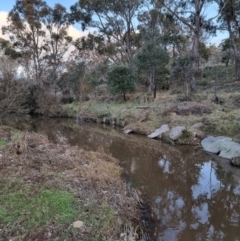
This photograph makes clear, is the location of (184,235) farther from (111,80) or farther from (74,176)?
(111,80)

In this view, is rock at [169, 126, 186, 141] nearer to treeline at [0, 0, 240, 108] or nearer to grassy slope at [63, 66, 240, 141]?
grassy slope at [63, 66, 240, 141]

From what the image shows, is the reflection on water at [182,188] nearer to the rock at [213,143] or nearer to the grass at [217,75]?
the rock at [213,143]

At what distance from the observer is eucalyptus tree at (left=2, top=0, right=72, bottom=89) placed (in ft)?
81.7

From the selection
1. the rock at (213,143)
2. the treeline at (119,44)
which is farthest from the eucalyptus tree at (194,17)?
the rock at (213,143)

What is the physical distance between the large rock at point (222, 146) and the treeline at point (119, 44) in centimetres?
814

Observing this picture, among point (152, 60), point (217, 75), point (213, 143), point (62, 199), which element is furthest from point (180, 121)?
point (217, 75)

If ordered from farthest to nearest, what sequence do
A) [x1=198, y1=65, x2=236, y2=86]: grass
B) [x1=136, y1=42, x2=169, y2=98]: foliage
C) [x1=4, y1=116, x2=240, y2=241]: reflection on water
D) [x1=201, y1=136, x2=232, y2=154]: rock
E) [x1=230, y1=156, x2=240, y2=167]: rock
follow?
[x1=198, y1=65, x2=236, y2=86]: grass, [x1=136, y1=42, x2=169, y2=98]: foliage, [x1=201, y1=136, x2=232, y2=154]: rock, [x1=230, y1=156, x2=240, y2=167]: rock, [x1=4, y1=116, x2=240, y2=241]: reflection on water

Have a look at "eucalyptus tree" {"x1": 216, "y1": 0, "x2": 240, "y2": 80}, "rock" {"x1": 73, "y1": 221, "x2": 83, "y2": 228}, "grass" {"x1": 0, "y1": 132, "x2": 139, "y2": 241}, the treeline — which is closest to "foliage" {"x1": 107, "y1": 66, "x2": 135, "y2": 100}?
the treeline

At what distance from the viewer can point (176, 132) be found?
1040 centimetres

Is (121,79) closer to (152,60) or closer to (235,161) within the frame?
(152,60)

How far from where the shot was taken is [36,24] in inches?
987

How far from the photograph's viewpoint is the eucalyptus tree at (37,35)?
24891 mm

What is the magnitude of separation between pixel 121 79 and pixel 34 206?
52.1ft

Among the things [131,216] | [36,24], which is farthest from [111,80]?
[131,216]
